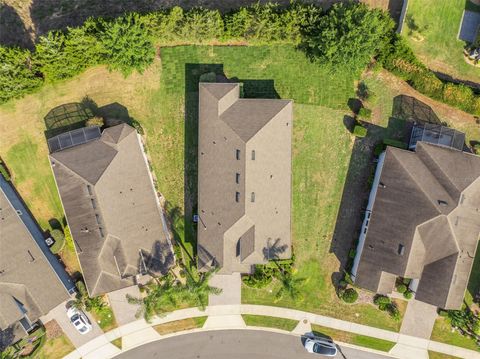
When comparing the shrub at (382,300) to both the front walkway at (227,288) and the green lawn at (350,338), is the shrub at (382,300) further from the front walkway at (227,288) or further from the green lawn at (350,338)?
the front walkway at (227,288)

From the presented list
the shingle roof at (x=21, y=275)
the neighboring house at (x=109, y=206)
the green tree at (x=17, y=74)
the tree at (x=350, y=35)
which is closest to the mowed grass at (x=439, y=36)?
the tree at (x=350, y=35)

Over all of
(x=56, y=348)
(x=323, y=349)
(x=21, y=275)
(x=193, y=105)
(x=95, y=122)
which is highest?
(x=193, y=105)

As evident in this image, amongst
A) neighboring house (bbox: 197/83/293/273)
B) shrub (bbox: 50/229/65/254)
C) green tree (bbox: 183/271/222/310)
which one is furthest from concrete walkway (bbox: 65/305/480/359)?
shrub (bbox: 50/229/65/254)

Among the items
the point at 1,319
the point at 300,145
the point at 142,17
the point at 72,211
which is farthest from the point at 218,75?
the point at 1,319

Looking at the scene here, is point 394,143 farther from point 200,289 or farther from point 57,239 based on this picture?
point 57,239

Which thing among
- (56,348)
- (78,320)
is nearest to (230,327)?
(78,320)
